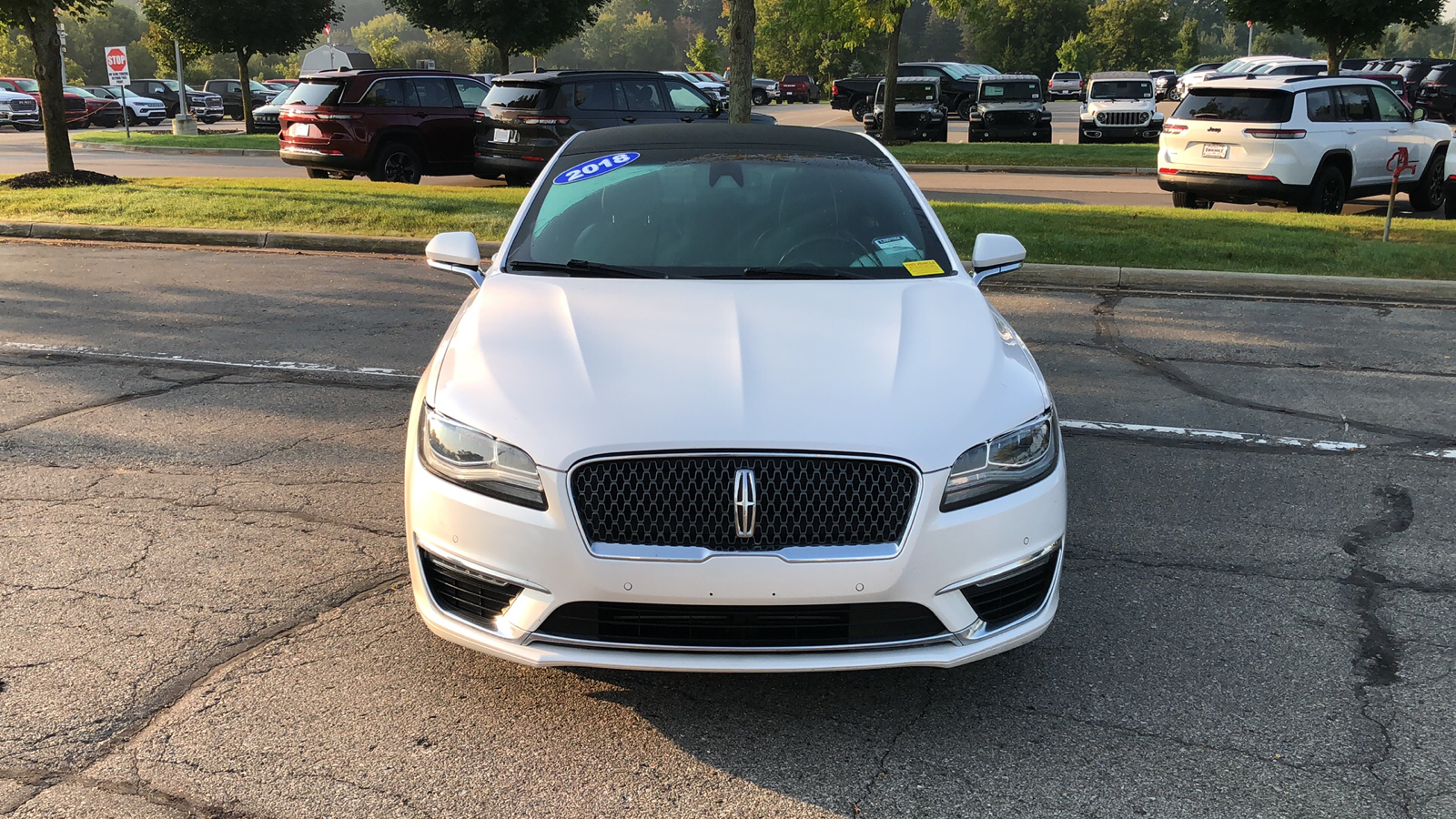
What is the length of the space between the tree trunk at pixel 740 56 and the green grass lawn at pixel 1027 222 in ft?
9.21

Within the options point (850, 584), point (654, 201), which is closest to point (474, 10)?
point (654, 201)

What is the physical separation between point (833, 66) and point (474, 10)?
45407 millimetres

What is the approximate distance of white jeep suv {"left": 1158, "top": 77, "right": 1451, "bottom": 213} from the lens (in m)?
14.2

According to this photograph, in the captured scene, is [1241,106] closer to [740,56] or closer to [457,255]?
[740,56]

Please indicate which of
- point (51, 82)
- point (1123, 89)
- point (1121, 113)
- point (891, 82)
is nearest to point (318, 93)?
point (51, 82)

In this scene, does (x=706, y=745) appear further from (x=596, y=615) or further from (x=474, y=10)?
(x=474, y=10)

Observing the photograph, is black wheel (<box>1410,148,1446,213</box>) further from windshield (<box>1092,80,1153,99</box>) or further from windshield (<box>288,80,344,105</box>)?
windshield (<box>288,80,344,105</box>)

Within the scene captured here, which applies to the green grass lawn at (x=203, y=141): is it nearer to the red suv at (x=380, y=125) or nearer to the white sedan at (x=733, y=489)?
the red suv at (x=380, y=125)

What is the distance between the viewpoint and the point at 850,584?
3078mm

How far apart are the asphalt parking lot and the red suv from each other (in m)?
11.6

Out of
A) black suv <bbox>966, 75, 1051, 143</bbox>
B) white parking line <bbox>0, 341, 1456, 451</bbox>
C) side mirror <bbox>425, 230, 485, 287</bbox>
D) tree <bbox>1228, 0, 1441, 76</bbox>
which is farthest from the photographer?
black suv <bbox>966, 75, 1051, 143</bbox>

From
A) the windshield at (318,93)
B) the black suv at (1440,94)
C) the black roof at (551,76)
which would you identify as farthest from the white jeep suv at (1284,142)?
the black suv at (1440,94)

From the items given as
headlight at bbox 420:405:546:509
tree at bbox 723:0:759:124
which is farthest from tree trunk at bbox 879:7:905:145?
headlight at bbox 420:405:546:509

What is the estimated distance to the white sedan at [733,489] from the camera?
3.11 metres
